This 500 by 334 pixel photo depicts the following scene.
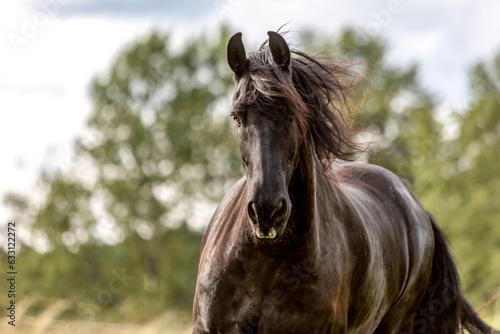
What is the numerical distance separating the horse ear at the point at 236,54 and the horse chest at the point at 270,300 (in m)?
1.21

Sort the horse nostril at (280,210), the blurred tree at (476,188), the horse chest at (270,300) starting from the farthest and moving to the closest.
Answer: the blurred tree at (476,188), the horse chest at (270,300), the horse nostril at (280,210)

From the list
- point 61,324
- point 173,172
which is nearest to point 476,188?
point 173,172

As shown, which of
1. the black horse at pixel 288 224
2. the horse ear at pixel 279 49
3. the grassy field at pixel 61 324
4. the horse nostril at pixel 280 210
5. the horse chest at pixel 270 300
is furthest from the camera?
the grassy field at pixel 61 324

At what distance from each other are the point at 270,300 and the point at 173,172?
79.2 feet

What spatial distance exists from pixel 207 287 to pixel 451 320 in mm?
3529

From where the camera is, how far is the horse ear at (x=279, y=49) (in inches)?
134

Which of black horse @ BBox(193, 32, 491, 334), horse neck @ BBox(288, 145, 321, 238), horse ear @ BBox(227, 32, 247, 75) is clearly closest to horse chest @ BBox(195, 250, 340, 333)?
black horse @ BBox(193, 32, 491, 334)

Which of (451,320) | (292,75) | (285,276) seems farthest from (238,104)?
(451,320)

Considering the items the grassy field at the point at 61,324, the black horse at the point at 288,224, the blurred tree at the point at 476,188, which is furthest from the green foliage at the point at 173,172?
the black horse at the point at 288,224

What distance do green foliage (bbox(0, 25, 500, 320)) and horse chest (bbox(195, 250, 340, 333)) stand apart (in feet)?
64.8

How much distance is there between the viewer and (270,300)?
3531 mm

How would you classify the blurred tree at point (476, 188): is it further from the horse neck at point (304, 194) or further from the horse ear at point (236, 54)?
the horse ear at point (236, 54)

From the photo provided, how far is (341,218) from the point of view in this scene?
13.5 ft

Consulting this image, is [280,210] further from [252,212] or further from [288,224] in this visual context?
[288,224]
